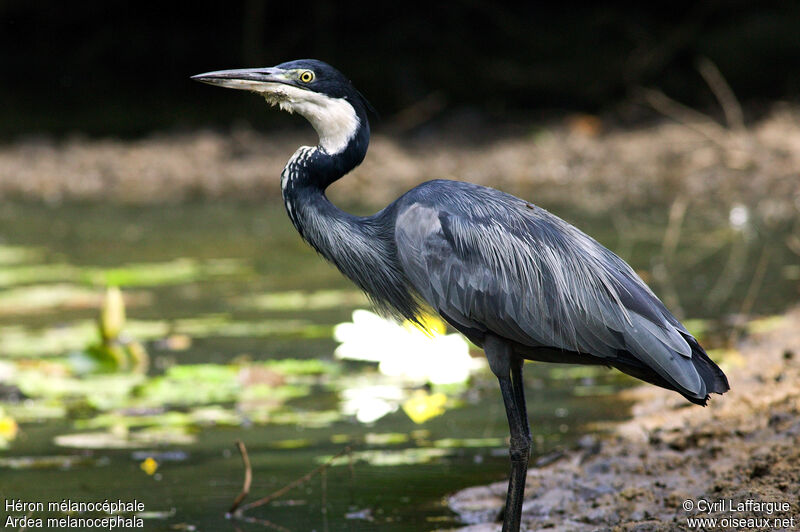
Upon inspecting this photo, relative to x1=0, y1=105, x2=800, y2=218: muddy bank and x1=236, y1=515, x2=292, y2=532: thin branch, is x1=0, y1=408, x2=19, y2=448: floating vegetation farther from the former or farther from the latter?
x1=0, y1=105, x2=800, y2=218: muddy bank

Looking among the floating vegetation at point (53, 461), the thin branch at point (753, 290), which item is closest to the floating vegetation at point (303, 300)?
the thin branch at point (753, 290)

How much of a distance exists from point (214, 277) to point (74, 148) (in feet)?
23.3

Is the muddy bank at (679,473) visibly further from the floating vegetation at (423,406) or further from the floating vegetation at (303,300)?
the floating vegetation at (303,300)

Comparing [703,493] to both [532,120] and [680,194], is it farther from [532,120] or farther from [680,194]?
[532,120]

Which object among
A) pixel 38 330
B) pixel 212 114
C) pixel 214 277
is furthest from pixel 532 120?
pixel 38 330

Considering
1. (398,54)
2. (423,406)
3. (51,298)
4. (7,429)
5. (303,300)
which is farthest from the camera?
(398,54)

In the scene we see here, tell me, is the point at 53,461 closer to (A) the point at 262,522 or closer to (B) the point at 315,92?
(A) the point at 262,522

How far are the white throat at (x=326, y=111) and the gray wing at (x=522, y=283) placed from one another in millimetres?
418

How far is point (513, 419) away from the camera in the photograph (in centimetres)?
386

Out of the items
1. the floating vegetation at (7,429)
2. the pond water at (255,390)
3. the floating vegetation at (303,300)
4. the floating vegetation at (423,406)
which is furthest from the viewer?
the floating vegetation at (303,300)

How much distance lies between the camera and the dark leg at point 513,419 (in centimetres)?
371

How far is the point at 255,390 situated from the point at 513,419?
2.39m

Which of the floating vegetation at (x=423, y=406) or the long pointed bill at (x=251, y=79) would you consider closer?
the long pointed bill at (x=251, y=79)

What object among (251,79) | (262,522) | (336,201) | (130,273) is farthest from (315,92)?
(336,201)
